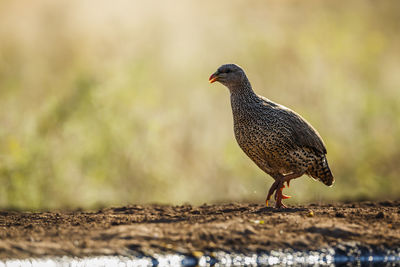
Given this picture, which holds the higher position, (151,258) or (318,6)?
(318,6)

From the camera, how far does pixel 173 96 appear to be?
1475cm

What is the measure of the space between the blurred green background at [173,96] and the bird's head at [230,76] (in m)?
3.19

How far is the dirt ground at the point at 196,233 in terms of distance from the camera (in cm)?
584

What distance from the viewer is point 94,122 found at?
11820mm

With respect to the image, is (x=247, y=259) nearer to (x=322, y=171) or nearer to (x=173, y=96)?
(x=322, y=171)

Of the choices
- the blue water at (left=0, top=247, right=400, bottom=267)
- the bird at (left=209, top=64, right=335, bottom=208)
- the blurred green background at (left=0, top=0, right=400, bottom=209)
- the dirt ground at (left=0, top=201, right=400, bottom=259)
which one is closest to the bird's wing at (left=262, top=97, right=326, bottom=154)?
the bird at (left=209, top=64, right=335, bottom=208)

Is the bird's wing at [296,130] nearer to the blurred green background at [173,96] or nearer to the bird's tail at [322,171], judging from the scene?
the bird's tail at [322,171]

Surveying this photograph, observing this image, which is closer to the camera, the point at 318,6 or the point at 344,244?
the point at 344,244

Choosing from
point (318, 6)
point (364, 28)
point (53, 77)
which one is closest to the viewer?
point (53, 77)

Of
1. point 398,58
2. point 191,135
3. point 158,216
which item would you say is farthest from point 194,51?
point 158,216

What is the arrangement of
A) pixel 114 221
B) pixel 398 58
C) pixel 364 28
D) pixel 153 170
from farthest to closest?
pixel 364 28, pixel 398 58, pixel 153 170, pixel 114 221

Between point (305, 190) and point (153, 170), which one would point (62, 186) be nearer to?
point (153, 170)

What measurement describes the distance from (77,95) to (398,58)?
889 cm

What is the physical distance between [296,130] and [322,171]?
29.1 inches
